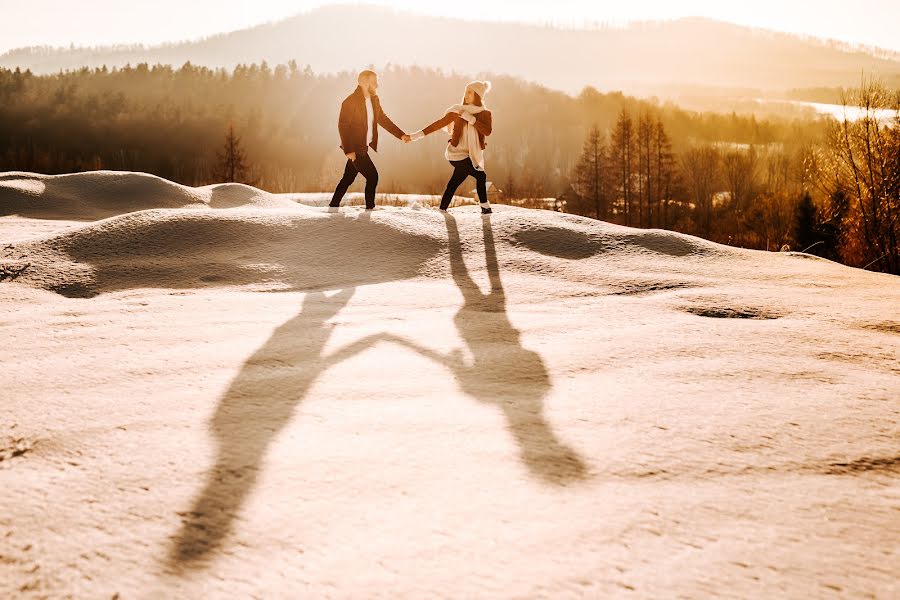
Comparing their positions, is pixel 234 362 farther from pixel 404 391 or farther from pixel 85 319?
pixel 85 319

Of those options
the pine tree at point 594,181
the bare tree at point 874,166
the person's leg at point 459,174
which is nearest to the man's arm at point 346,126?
the person's leg at point 459,174

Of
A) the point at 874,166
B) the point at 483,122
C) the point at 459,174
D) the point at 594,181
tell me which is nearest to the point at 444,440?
the point at 459,174

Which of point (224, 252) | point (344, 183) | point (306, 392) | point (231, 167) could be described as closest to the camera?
point (306, 392)

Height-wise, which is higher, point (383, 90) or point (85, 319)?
point (383, 90)

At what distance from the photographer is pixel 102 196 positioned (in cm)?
880

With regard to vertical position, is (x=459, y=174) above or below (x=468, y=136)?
below

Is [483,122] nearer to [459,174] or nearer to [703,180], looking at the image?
[459,174]

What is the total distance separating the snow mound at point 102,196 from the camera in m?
8.40

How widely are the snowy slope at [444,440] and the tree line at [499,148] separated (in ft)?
88.2

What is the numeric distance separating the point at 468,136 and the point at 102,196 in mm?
4870

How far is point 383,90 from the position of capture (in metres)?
112

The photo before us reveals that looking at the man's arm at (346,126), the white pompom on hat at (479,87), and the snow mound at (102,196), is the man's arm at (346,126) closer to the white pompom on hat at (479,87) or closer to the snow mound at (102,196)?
the white pompom on hat at (479,87)

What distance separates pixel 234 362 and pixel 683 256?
14.2ft

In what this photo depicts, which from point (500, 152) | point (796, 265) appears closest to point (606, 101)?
point (500, 152)
